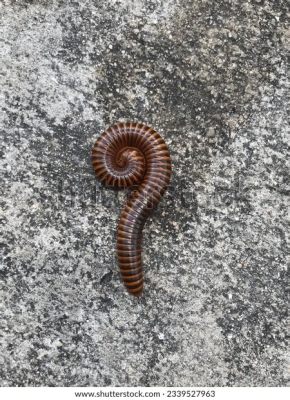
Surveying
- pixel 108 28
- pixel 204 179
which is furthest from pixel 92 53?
pixel 204 179

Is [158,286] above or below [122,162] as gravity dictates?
below

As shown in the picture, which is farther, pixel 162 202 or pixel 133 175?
pixel 162 202

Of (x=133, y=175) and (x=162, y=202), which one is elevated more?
(x=133, y=175)
